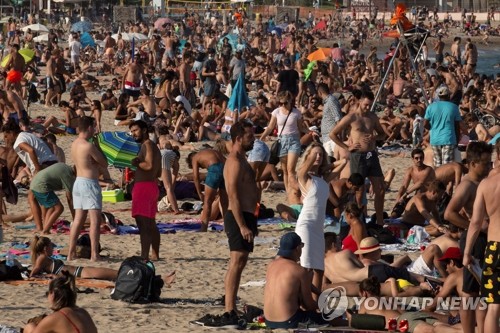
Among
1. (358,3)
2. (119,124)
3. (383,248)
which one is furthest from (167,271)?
(358,3)

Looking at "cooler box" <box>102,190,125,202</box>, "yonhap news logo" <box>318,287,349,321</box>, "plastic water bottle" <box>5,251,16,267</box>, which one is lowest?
"cooler box" <box>102,190,125,202</box>

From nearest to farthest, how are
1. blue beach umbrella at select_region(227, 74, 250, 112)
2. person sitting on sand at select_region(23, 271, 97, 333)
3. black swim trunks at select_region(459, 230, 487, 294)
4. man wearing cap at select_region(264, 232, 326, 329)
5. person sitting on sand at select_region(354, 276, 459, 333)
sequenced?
person sitting on sand at select_region(23, 271, 97, 333)
black swim trunks at select_region(459, 230, 487, 294)
man wearing cap at select_region(264, 232, 326, 329)
person sitting on sand at select_region(354, 276, 459, 333)
blue beach umbrella at select_region(227, 74, 250, 112)

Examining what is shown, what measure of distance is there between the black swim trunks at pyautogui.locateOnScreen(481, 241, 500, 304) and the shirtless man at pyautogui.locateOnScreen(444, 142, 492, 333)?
14 centimetres

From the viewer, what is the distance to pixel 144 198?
10.3 m

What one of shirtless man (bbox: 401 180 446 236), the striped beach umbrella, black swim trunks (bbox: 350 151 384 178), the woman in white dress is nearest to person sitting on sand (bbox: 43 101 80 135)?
the striped beach umbrella

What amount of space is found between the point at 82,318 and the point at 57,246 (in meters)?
4.96

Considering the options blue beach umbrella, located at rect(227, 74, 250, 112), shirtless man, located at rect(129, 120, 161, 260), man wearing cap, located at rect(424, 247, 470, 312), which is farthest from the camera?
blue beach umbrella, located at rect(227, 74, 250, 112)

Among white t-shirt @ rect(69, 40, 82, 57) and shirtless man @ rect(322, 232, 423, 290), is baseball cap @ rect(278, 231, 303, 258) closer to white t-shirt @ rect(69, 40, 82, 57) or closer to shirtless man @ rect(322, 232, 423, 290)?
shirtless man @ rect(322, 232, 423, 290)

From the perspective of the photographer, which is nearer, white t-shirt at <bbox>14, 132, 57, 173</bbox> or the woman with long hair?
white t-shirt at <bbox>14, 132, 57, 173</bbox>

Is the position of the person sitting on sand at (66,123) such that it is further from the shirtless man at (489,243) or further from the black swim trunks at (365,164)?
the shirtless man at (489,243)

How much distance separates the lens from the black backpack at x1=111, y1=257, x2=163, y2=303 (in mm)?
9070

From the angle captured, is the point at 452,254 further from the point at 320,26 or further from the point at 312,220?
the point at 320,26

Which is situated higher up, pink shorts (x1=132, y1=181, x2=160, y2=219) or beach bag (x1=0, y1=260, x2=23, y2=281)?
pink shorts (x1=132, y1=181, x2=160, y2=219)

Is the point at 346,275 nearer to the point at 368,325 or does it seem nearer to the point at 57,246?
the point at 368,325
